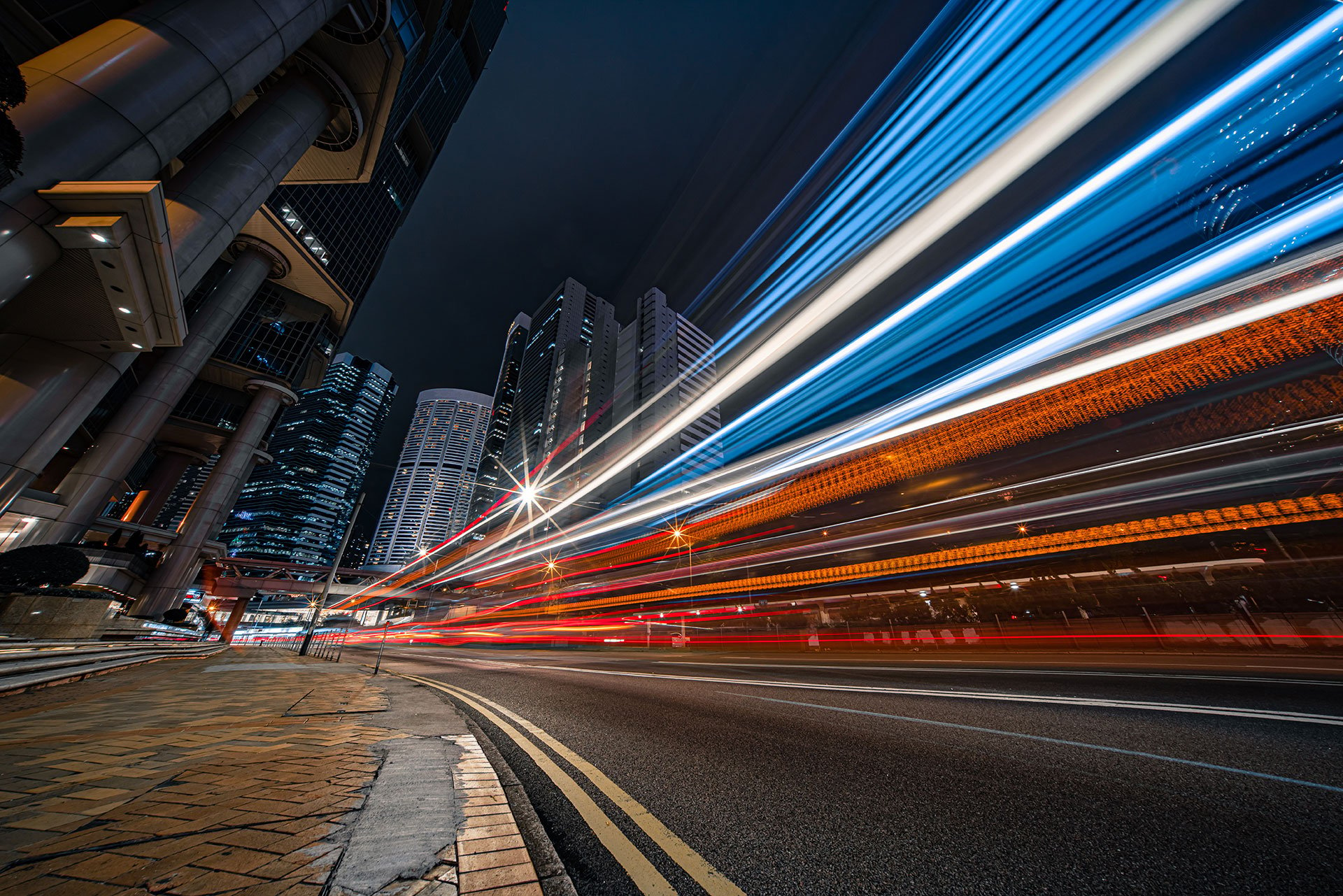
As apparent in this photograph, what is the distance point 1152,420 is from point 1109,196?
35.5 feet

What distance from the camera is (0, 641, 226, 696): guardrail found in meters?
5.45

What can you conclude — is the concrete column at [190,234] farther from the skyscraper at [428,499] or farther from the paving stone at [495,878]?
the skyscraper at [428,499]

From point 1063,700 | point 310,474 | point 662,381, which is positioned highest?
point 310,474

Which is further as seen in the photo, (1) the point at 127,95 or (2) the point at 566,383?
(2) the point at 566,383

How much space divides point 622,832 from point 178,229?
75.6 feet

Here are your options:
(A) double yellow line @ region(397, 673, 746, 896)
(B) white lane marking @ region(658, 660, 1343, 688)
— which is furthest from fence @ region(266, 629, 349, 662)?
(A) double yellow line @ region(397, 673, 746, 896)

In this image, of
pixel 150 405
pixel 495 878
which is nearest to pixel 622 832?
pixel 495 878

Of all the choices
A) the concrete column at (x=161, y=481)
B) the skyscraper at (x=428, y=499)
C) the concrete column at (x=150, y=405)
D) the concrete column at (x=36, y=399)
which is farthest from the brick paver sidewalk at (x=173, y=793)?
the skyscraper at (x=428, y=499)

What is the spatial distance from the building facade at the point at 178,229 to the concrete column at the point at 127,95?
1.5 inches

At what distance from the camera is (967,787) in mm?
2934

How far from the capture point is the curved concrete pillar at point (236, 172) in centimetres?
1544

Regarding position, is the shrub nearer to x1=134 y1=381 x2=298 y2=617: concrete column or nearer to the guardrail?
the guardrail

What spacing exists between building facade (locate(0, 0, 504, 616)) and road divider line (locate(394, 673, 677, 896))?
12.3 m

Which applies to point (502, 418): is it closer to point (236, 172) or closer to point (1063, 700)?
point (236, 172)
